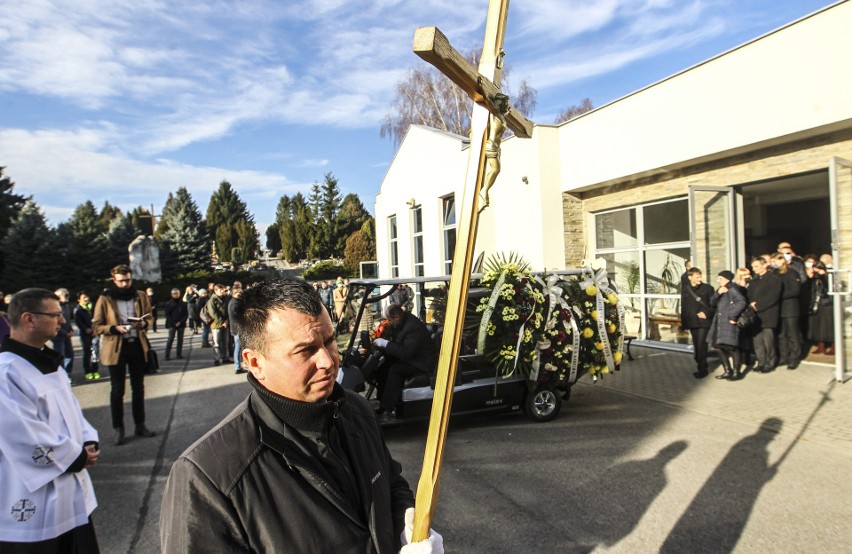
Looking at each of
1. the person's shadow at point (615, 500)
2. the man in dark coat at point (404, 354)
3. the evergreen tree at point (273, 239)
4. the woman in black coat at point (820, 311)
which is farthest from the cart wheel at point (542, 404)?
the evergreen tree at point (273, 239)

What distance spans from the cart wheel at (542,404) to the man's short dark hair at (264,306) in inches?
231

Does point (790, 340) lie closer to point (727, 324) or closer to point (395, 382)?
point (727, 324)

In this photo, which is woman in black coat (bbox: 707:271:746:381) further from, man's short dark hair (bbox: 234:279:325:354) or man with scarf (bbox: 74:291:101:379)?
man with scarf (bbox: 74:291:101:379)

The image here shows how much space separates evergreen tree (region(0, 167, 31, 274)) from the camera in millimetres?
34438

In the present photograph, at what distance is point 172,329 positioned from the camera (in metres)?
15.4

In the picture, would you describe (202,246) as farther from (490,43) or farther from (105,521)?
(490,43)

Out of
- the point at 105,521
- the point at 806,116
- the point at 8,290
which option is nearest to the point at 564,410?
the point at 105,521

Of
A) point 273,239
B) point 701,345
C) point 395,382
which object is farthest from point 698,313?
point 273,239

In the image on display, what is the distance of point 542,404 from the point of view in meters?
7.36

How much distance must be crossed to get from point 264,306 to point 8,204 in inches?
1629

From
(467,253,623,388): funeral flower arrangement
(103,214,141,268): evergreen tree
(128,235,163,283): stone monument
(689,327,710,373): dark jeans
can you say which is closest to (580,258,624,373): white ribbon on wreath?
(467,253,623,388): funeral flower arrangement

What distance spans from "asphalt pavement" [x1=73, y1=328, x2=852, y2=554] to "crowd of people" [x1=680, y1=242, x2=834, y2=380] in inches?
22.0

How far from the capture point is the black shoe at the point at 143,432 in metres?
7.18

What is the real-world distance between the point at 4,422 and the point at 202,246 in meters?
45.9
